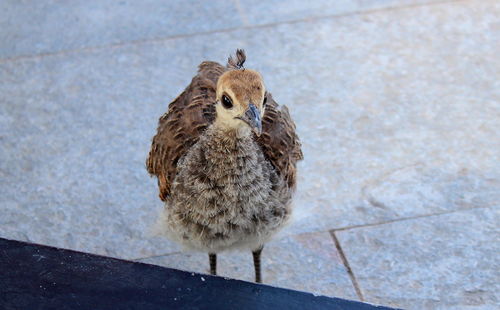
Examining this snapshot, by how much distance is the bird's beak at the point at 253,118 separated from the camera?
2980mm

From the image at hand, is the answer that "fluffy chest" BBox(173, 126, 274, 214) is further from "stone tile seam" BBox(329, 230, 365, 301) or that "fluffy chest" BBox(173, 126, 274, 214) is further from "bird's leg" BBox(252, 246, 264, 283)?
"stone tile seam" BBox(329, 230, 365, 301)

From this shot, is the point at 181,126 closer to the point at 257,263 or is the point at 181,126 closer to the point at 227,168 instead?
the point at 227,168

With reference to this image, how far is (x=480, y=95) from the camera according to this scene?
538 centimetres

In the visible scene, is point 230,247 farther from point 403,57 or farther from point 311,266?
point 403,57

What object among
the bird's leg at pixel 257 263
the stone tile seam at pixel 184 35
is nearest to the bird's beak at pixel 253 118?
the bird's leg at pixel 257 263

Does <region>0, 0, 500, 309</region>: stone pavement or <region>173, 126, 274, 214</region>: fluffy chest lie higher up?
<region>0, 0, 500, 309</region>: stone pavement

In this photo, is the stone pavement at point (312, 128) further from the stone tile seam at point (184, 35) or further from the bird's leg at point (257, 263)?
the bird's leg at point (257, 263)

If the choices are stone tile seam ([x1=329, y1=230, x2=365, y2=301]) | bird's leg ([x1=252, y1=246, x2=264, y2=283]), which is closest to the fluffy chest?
bird's leg ([x1=252, y1=246, x2=264, y2=283])

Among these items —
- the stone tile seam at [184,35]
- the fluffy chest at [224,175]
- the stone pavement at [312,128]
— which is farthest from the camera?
the stone tile seam at [184,35]

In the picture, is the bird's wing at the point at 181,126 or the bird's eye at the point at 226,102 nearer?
the bird's eye at the point at 226,102

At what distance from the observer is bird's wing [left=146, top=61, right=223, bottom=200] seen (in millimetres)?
3586

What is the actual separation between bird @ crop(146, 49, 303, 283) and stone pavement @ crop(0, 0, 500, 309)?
67 centimetres

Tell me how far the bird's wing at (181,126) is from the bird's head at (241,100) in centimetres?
35

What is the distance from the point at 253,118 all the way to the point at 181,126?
75 cm
